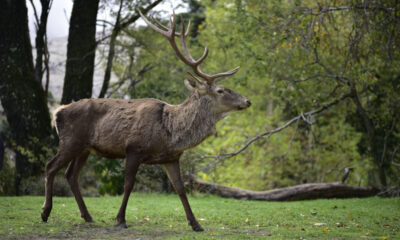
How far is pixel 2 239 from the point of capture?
5680mm

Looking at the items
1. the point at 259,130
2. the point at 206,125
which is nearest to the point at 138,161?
the point at 206,125

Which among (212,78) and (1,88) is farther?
(1,88)

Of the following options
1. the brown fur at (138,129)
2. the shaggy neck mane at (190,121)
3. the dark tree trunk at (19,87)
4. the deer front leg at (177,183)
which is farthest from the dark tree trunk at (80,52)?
the deer front leg at (177,183)

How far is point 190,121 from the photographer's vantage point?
7238mm

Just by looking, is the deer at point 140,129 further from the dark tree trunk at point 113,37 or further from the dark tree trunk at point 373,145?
the dark tree trunk at point 113,37

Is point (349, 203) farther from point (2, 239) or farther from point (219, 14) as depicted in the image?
point (219, 14)

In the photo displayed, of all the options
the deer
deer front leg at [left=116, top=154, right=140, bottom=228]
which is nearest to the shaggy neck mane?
the deer

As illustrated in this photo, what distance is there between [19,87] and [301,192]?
8.41 metres

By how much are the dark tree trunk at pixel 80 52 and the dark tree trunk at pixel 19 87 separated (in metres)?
1.03

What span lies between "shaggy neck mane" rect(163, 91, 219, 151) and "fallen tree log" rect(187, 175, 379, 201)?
17.2 feet

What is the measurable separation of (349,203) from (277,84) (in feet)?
14.9

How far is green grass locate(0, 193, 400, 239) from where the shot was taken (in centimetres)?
637

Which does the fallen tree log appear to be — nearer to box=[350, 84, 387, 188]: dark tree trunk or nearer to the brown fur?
box=[350, 84, 387, 188]: dark tree trunk

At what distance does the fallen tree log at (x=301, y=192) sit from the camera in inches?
473
